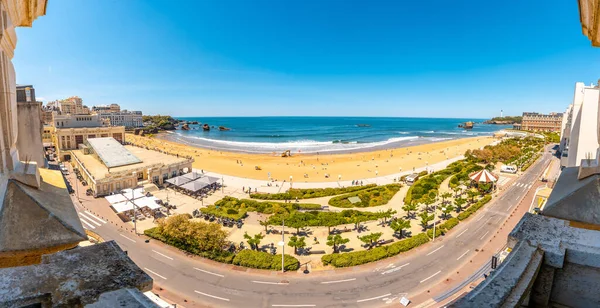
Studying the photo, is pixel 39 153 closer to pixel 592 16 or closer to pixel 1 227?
pixel 1 227

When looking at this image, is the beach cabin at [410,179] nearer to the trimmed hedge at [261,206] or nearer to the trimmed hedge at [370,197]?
the trimmed hedge at [370,197]

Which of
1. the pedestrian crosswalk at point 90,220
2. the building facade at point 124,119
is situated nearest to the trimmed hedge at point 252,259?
the pedestrian crosswalk at point 90,220

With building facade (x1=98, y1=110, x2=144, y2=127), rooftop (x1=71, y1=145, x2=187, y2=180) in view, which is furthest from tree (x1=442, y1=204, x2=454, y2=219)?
building facade (x1=98, y1=110, x2=144, y2=127)

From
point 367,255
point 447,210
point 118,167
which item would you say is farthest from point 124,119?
point 447,210

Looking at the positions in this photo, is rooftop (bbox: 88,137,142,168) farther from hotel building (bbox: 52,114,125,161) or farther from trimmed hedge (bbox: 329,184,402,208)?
trimmed hedge (bbox: 329,184,402,208)

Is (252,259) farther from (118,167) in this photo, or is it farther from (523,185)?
(523,185)
